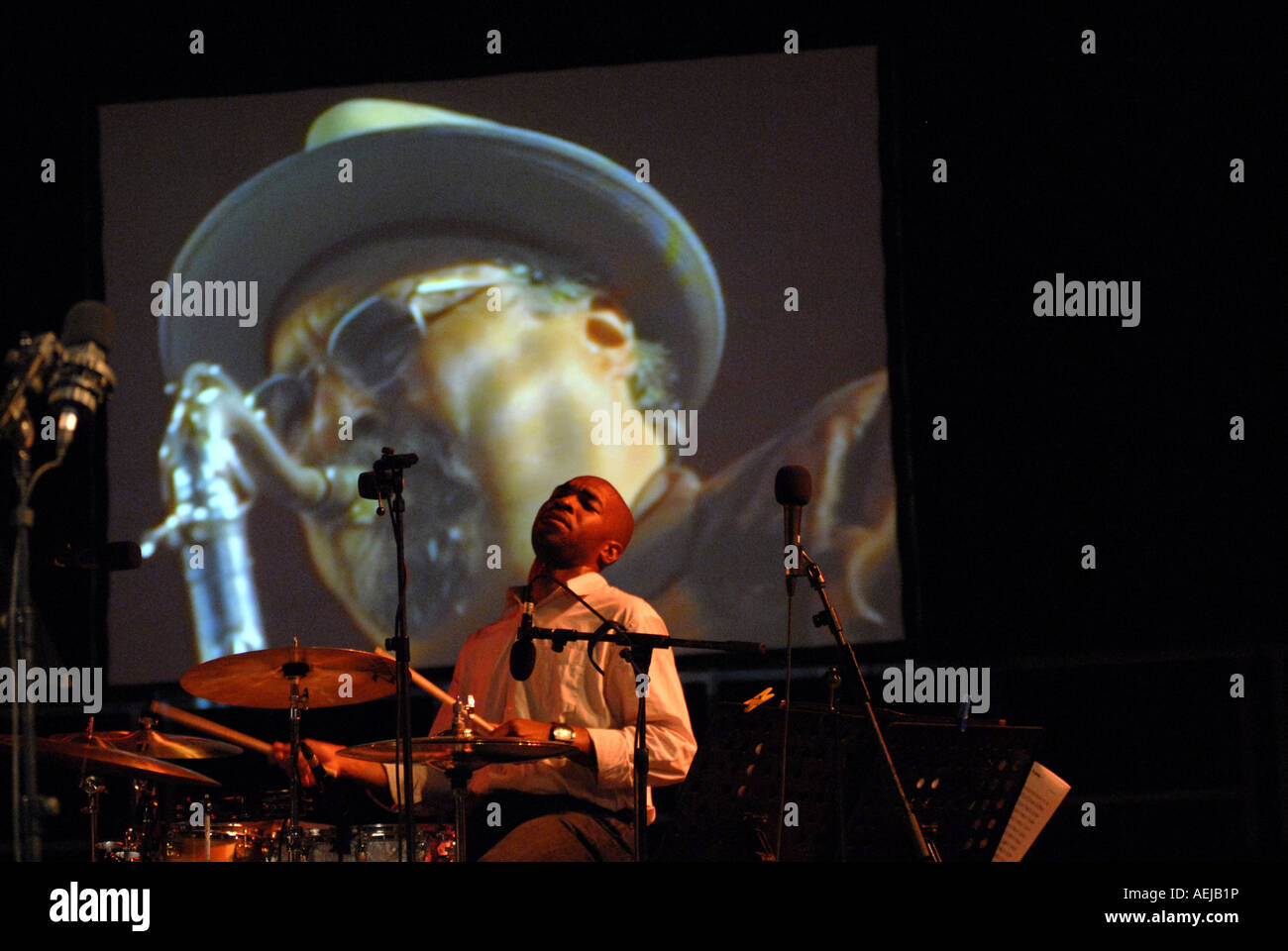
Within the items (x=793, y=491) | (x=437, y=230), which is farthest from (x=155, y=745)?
(x=437, y=230)

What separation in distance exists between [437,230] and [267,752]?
222 centimetres

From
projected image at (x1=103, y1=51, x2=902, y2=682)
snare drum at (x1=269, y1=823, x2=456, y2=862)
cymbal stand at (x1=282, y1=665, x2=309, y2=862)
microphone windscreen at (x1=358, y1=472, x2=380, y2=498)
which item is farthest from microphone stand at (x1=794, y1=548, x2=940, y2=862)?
projected image at (x1=103, y1=51, x2=902, y2=682)

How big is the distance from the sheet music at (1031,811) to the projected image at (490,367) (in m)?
1.57

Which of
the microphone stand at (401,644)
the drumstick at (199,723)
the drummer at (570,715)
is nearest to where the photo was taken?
the microphone stand at (401,644)

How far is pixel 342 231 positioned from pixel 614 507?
191cm

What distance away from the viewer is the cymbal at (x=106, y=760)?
315 cm

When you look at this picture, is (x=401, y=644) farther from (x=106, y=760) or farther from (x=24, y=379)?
(x=24, y=379)

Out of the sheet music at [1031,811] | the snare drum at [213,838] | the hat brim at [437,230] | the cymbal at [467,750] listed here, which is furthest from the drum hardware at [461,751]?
the hat brim at [437,230]

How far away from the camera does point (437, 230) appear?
527 cm

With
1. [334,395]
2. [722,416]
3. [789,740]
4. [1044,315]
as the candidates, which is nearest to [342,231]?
[334,395]

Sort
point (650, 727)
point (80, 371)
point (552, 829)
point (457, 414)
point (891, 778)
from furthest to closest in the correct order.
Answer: point (457, 414) → point (650, 727) → point (552, 829) → point (891, 778) → point (80, 371)

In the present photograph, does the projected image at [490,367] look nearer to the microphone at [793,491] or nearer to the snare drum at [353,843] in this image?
the snare drum at [353,843]

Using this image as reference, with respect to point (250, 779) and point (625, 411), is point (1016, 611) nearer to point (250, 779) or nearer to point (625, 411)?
point (625, 411)

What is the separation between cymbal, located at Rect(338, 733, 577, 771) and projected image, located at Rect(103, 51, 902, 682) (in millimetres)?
1635
